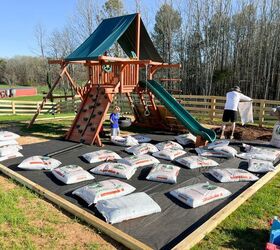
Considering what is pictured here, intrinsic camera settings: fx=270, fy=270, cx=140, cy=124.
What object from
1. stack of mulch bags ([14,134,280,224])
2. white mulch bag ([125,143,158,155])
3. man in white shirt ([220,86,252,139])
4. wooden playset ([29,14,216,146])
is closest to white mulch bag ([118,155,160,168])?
stack of mulch bags ([14,134,280,224])

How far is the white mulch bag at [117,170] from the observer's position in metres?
4.60

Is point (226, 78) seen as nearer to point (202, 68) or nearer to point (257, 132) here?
point (202, 68)

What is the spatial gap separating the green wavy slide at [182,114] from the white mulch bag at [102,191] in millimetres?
3699

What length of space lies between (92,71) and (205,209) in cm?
682

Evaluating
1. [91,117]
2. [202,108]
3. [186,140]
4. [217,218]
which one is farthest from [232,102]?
[217,218]

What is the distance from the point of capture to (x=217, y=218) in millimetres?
3225

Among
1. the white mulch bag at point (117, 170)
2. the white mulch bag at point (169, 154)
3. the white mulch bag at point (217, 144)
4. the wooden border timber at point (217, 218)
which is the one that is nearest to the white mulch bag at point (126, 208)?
the wooden border timber at point (217, 218)

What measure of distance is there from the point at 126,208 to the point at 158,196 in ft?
2.79

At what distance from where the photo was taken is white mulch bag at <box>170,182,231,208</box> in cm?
356

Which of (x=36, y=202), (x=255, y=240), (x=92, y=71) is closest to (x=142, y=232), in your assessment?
(x=255, y=240)

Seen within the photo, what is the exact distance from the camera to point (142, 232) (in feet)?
9.73

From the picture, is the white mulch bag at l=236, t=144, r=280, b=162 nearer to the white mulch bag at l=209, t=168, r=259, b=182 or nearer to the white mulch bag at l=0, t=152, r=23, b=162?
the white mulch bag at l=209, t=168, r=259, b=182

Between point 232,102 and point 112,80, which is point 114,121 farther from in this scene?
point 232,102

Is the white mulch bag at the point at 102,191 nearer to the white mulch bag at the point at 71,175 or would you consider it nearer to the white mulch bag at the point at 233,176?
the white mulch bag at the point at 71,175
